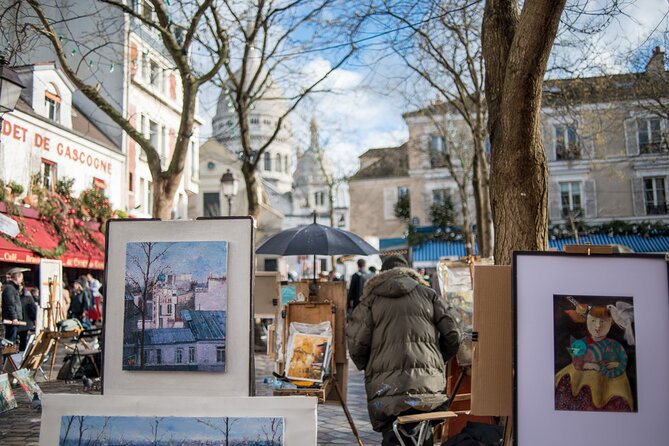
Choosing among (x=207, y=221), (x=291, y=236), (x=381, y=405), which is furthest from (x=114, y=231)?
(x=291, y=236)

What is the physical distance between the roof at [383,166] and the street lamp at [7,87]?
126ft

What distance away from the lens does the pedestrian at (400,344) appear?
4.46m

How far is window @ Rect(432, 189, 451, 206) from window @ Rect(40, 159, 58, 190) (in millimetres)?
24766

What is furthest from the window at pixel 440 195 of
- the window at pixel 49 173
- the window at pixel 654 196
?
the window at pixel 49 173

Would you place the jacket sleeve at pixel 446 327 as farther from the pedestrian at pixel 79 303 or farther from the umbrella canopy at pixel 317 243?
the pedestrian at pixel 79 303

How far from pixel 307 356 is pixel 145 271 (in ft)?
8.31

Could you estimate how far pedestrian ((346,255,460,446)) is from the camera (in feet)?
14.6

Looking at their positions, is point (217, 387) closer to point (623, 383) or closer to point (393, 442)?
point (393, 442)

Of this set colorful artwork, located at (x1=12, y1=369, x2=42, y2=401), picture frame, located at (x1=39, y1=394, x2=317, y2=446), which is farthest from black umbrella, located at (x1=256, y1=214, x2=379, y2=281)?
picture frame, located at (x1=39, y1=394, x2=317, y2=446)

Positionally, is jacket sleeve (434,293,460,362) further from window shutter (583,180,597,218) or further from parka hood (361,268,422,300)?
window shutter (583,180,597,218)

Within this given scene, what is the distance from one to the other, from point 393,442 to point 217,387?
1.51m

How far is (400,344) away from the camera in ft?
14.8

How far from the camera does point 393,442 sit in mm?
4613

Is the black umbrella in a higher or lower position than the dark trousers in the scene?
higher
